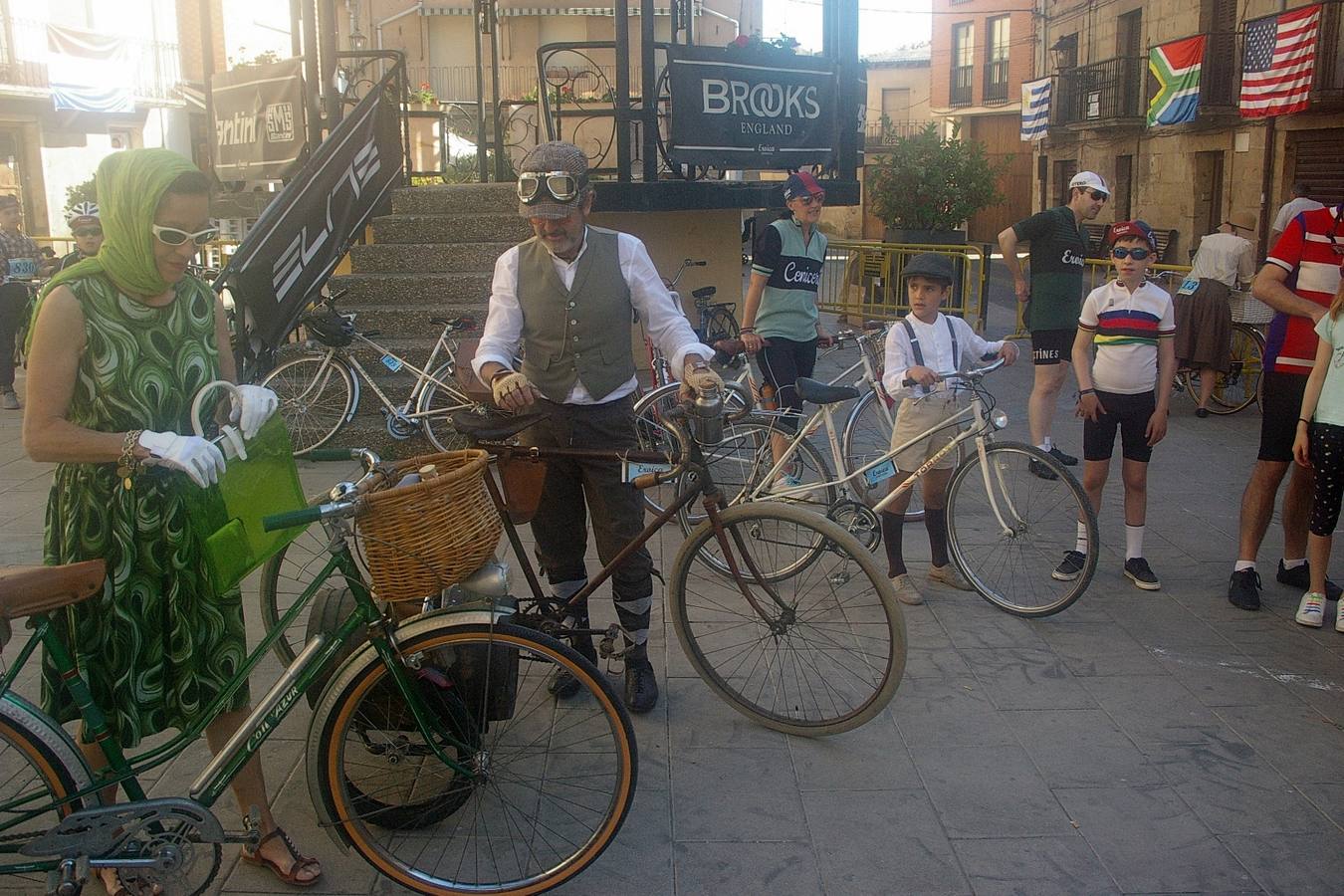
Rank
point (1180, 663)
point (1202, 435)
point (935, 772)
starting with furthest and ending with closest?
point (1202, 435), point (1180, 663), point (935, 772)

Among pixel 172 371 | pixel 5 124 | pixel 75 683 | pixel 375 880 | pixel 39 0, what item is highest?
pixel 39 0

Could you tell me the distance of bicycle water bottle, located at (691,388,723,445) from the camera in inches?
140

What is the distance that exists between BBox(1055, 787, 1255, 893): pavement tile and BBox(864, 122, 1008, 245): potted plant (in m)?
13.6

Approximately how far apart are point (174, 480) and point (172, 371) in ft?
0.91

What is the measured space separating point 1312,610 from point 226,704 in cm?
434

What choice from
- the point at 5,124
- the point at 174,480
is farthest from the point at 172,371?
the point at 5,124

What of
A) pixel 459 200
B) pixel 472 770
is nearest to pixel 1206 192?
pixel 459 200

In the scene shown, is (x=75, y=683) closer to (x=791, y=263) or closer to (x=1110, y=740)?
(x=1110, y=740)

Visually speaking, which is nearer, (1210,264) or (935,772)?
(935,772)

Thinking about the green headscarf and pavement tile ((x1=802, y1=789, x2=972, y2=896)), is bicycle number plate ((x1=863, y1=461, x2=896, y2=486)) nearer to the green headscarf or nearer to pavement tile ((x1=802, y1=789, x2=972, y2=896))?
pavement tile ((x1=802, y1=789, x2=972, y2=896))

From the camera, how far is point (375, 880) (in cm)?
318

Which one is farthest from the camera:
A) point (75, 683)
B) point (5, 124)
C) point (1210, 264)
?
point (5, 124)

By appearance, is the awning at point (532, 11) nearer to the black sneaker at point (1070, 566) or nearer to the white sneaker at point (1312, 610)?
the black sneaker at point (1070, 566)

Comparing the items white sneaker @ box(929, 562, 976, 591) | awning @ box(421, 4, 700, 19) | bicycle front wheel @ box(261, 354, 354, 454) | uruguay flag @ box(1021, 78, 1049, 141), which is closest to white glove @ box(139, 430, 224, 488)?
white sneaker @ box(929, 562, 976, 591)
